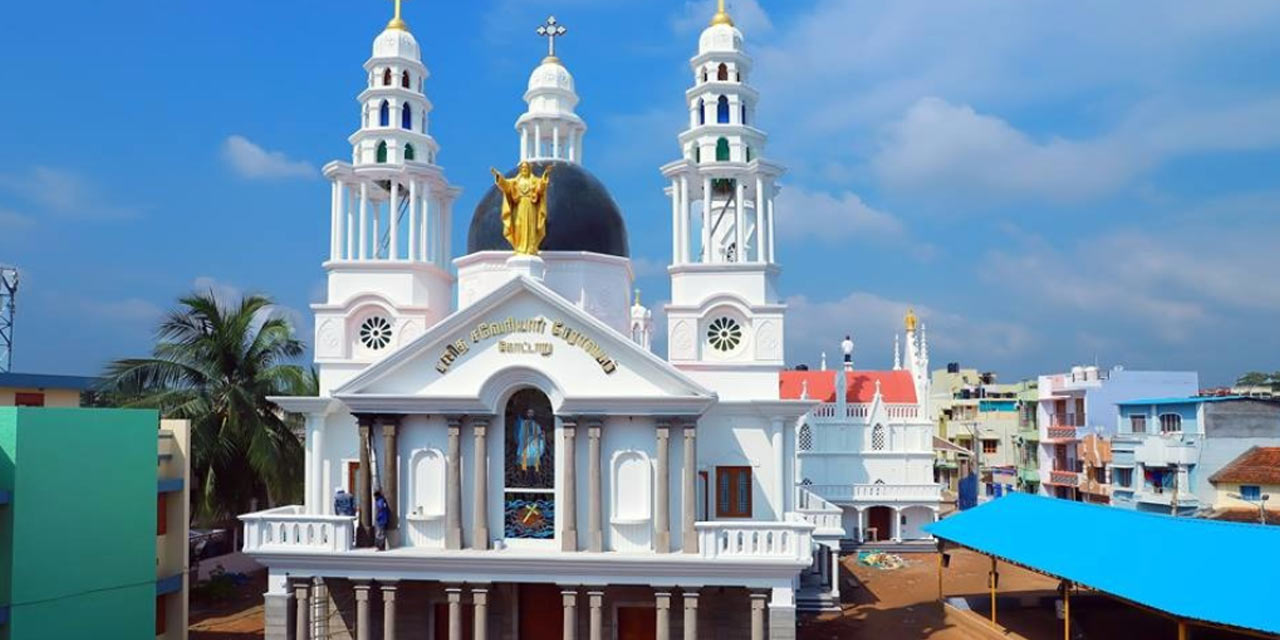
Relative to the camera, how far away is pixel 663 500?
20.5m

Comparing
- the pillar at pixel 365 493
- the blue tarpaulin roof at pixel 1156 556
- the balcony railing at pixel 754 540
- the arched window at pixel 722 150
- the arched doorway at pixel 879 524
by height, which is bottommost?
the arched doorway at pixel 879 524

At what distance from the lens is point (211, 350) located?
29.8m

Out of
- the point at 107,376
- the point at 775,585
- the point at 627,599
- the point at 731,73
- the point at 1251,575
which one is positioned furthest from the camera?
the point at 107,376

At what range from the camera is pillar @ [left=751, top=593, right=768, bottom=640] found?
786 inches

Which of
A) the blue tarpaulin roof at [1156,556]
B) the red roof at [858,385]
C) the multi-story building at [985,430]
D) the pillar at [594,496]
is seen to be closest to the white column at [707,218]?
the pillar at [594,496]

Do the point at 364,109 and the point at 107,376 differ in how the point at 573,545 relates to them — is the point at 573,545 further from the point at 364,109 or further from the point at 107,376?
the point at 107,376

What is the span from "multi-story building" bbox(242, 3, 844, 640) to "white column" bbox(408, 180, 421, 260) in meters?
0.21

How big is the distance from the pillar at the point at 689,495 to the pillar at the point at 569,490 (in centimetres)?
238

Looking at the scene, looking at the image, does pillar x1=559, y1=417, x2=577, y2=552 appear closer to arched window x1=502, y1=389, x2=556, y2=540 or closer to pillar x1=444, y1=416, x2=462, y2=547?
arched window x1=502, y1=389, x2=556, y2=540

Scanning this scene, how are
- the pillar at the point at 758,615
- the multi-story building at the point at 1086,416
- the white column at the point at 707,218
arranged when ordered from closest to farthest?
the pillar at the point at 758,615, the white column at the point at 707,218, the multi-story building at the point at 1086,416

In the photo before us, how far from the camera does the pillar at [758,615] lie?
19953 mm

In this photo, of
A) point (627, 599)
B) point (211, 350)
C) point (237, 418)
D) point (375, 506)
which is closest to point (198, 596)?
point (237, 418)

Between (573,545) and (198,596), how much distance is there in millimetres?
15152

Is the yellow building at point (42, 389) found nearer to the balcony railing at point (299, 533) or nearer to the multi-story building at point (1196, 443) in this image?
the balcony railing at point (299, 533)
